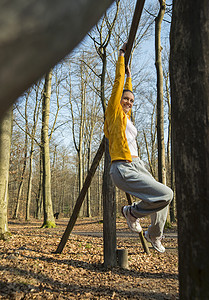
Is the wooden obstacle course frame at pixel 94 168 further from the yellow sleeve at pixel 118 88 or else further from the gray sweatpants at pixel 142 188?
the gray sweatpants at pixel 142 188

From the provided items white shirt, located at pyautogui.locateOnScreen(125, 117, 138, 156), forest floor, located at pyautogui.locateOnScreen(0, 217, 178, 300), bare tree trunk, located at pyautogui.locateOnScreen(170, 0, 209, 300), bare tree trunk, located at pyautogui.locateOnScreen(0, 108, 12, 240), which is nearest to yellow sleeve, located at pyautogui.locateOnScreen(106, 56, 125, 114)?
white shirt, located at pyautogui.locateOnScreen(125, 117, 138, 156)

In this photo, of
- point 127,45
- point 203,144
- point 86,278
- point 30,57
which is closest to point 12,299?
point 86,278

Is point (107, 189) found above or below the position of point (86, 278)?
above

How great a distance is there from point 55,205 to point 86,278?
1365 inches

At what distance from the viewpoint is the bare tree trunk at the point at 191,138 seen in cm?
183

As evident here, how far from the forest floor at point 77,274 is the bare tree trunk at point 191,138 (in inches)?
105

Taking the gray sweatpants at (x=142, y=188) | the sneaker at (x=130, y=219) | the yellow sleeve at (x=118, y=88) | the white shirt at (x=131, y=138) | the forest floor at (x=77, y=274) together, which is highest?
the yellow sleeve at (x=118, y=88)

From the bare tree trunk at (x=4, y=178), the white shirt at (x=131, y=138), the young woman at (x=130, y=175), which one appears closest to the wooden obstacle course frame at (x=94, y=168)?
the young woman at (x=130, y=175)

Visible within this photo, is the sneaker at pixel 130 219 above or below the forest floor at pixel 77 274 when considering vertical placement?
above

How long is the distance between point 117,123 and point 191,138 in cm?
178

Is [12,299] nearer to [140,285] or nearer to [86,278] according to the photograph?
[86,278]

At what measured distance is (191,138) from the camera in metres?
1.99

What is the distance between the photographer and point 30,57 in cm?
50

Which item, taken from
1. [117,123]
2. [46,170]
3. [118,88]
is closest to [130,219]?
[117,123]
